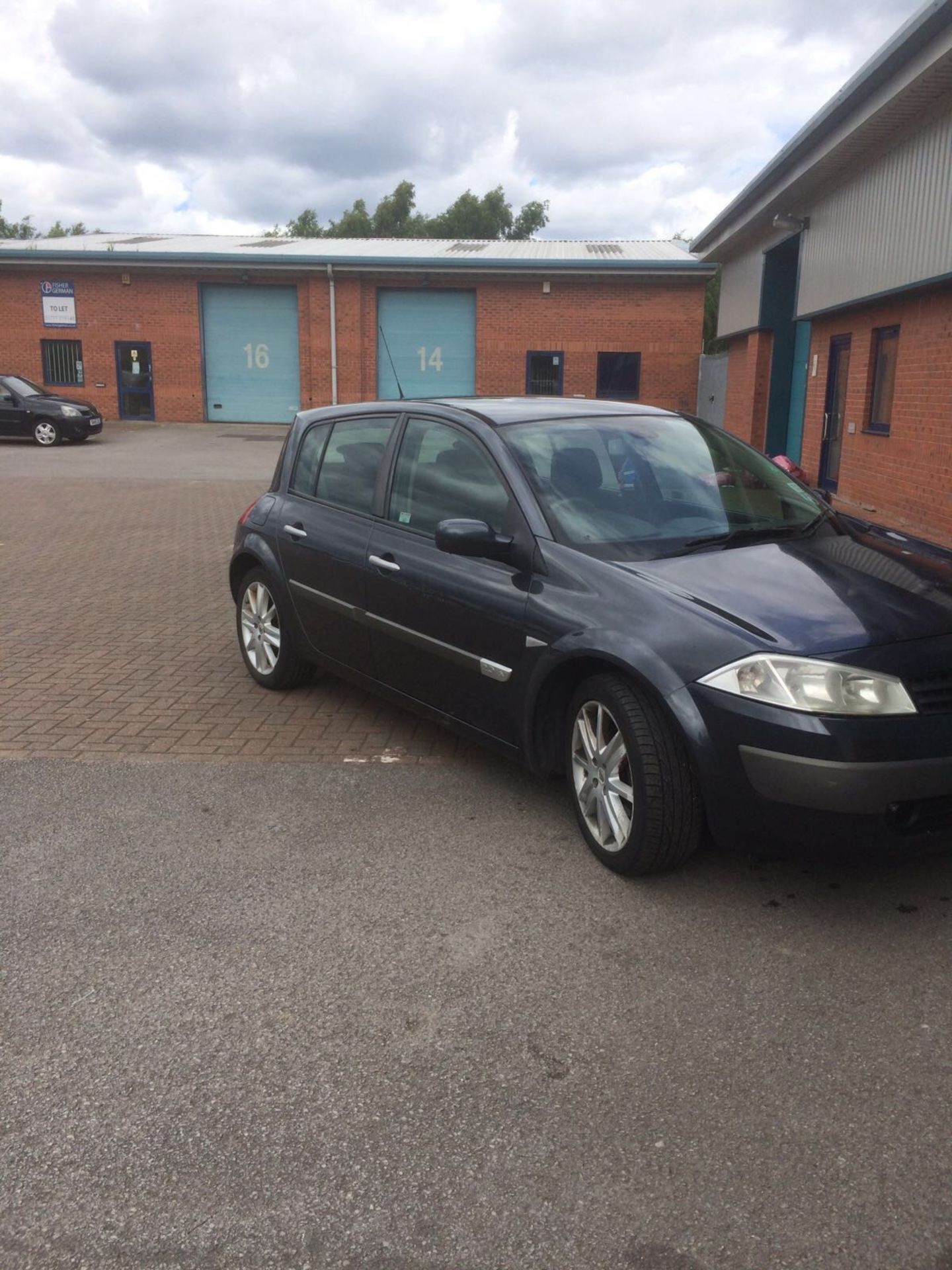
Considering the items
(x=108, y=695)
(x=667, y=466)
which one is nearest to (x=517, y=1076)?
(x=667, y=466)

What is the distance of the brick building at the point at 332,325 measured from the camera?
29.1 m

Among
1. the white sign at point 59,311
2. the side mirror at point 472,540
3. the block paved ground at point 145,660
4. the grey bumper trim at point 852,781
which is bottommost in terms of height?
the block paved ground at point 145,660

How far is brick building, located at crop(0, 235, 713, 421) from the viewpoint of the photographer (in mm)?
29094

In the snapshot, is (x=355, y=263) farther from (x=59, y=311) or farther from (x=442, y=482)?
(x=442, y=482)

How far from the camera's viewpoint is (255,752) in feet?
17.2

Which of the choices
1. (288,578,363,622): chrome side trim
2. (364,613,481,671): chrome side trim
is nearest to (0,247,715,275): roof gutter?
(288,578,363,622): chrome side trim

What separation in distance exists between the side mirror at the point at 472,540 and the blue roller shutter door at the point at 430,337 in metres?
26.1

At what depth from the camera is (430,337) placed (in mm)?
29922

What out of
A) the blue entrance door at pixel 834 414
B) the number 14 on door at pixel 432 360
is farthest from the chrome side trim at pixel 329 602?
the number 14 on door at pixel 432 360

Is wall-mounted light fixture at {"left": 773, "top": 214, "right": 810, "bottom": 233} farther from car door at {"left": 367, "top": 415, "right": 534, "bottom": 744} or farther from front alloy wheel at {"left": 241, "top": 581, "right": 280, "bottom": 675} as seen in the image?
car door at {"left": 367, "top": 415, "right": 534, "bottom": 744}

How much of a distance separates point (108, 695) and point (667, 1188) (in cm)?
467

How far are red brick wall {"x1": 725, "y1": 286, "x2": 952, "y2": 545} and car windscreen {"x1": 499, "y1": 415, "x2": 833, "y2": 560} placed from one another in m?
7.12

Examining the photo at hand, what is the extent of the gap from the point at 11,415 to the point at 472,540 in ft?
78.3

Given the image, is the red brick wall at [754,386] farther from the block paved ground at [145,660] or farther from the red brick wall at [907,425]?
the block paved ground at [145,660]
